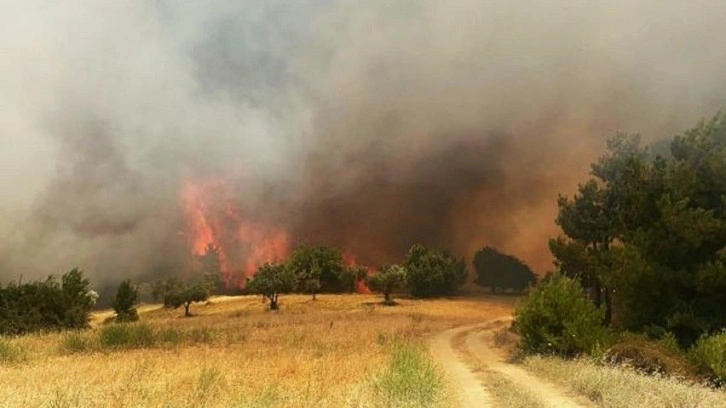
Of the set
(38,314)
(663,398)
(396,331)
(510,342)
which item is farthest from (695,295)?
(38,314)

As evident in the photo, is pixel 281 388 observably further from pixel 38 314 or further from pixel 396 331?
pixel 38 314

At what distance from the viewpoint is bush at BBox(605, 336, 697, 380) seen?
26.8 meters

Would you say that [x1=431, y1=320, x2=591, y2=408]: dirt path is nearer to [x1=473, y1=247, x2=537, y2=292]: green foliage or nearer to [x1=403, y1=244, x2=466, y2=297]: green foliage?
[x1=403, y1=244, x2=466, y2=297]: green foliage

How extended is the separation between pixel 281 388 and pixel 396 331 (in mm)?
31781

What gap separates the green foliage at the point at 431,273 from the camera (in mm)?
119500

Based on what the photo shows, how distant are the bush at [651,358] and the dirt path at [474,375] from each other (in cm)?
496

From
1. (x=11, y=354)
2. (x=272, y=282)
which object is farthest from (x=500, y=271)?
(x=11, y=354)

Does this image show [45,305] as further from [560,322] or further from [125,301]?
[560,322]

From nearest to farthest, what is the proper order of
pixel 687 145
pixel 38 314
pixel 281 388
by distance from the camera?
pixel 281 388 → pixel 687 145 → pixel 38 314

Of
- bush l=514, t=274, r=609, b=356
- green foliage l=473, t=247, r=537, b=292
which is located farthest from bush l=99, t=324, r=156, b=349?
green foliage l=473, t=247, r=537, b=292

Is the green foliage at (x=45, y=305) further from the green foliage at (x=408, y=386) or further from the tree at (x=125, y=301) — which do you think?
the green foliage at (x=408, y=386)

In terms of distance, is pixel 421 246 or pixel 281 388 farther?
pixel 421 246

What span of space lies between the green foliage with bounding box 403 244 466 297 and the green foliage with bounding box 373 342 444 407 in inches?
Result: 3798

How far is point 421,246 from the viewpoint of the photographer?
131 metres
